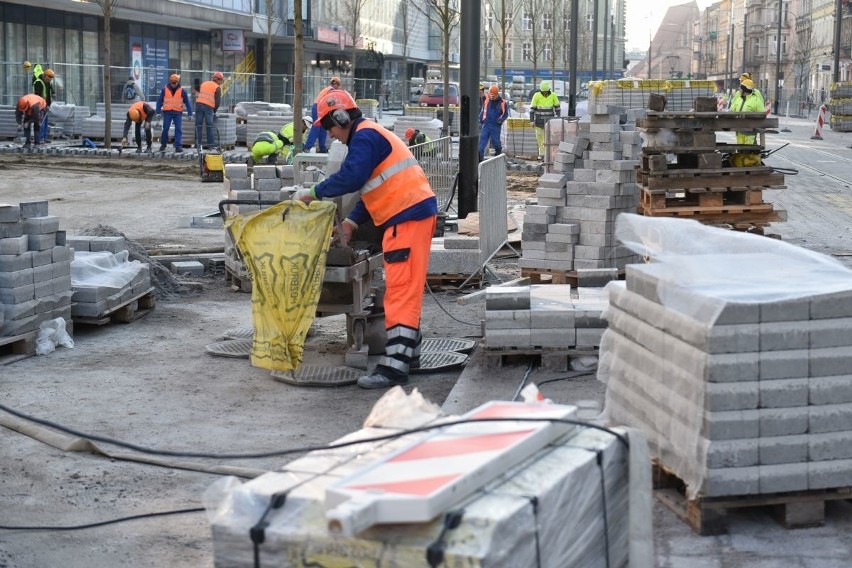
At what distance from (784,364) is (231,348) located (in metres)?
5.40

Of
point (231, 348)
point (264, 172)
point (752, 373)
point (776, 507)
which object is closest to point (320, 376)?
point (231, 348)

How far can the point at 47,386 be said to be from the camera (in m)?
8.47

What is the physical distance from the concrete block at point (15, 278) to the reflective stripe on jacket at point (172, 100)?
834 inches

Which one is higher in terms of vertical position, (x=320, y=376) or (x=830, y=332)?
(x=830, y=332)

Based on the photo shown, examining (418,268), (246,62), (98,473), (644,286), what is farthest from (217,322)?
(246,62)

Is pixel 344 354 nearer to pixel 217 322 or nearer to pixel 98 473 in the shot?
pixel 217 322

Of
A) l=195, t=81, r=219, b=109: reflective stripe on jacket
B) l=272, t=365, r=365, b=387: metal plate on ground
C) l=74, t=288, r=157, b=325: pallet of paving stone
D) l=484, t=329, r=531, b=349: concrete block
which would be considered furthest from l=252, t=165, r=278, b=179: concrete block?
l=195, t=81, r=219, b=109: reflective stripe on jacket

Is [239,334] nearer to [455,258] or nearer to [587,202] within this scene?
[455,258]

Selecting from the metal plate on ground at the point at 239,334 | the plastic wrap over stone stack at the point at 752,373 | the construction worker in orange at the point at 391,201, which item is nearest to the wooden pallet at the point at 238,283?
the metal plate on ground at the point at 239,334

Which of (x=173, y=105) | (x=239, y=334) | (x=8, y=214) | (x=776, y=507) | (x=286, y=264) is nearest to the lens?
(x=776, y=507)

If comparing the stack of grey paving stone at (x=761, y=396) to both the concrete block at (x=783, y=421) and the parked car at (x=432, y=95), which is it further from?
the parked car at (x=432, y=95)

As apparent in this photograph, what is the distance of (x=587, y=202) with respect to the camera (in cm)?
1150

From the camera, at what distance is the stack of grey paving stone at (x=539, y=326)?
8.27 meters

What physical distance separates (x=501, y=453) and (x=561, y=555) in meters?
0.40
